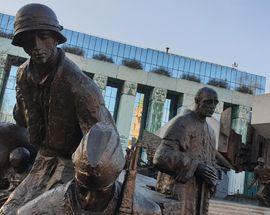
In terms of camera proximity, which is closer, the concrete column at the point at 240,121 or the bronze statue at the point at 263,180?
the bronze statue at the point at 263,180

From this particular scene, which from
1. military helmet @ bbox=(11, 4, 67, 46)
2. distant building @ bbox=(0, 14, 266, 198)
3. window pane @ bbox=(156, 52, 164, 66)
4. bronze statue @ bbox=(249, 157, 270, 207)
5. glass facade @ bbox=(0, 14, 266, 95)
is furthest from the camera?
window pane @ bbox=(156, 52, 164, 66)

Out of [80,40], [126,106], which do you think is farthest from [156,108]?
[80,40]

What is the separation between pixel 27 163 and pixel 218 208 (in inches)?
352

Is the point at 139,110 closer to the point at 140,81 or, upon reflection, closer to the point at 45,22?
the point at 140,81

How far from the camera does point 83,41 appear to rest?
3481cm

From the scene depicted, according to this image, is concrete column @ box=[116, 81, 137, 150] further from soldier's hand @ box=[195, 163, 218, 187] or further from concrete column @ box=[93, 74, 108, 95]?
soldier's hand @ box=[195, 163, 218, 187]

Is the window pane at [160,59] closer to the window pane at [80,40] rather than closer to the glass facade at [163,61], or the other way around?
the glass facade at [163,61]

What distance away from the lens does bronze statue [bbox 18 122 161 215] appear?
6.33ft

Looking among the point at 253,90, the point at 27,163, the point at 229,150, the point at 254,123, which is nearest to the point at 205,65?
the point at 253,90

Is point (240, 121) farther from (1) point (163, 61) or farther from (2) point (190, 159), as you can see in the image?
(2) point (190, 159)

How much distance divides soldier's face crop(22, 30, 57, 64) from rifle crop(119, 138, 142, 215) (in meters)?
0.75

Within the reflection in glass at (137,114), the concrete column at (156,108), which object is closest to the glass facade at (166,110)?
the concrete column at (156,108)

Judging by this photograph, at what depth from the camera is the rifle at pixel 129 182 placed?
218cm

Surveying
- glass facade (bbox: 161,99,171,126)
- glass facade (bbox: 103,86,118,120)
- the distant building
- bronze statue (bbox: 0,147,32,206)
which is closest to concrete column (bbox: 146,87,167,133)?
the distant building
